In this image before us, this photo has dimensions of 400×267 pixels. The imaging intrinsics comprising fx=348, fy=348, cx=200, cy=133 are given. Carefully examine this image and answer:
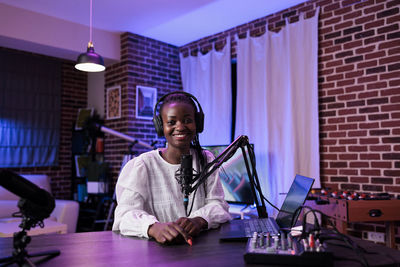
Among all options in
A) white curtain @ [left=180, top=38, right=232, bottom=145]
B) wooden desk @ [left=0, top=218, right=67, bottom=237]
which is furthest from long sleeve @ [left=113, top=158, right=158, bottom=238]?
white curtain @ [left=180, top=38, right=232, bottom=145]

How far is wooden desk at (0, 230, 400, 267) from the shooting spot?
0.93 metres

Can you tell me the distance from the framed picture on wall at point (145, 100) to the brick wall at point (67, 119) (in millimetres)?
1323

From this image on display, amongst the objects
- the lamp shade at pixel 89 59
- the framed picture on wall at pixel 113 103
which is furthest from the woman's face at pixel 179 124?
the framed picture on wall at pixel 113 103

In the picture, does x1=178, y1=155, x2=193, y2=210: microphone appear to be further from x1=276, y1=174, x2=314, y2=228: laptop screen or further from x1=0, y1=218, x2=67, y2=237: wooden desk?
x1=0, y1=218, x2=67, y2=237: wooden desk

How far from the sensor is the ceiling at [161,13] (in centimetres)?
369

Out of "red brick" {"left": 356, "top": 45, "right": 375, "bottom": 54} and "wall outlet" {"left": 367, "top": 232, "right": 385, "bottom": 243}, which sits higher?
"red brick" {"left": 356, "top": 45, "right": 375, "bottom": 54}

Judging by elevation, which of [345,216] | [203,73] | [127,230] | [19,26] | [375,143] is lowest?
[345,216]

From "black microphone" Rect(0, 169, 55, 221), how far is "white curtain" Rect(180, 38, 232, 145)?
3482mm

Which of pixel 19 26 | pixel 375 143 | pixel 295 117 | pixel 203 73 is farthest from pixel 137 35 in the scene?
pixel 375 143

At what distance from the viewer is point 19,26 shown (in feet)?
12.7

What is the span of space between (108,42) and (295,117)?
258cm

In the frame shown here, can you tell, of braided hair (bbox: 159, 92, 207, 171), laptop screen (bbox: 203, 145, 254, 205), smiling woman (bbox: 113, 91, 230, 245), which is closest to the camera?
smiling woman (bbox: 113, 91, 230, 245)

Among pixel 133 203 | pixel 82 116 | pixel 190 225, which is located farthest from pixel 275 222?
pixel 82 116

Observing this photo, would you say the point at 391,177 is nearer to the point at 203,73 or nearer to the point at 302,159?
the point at 302,159
